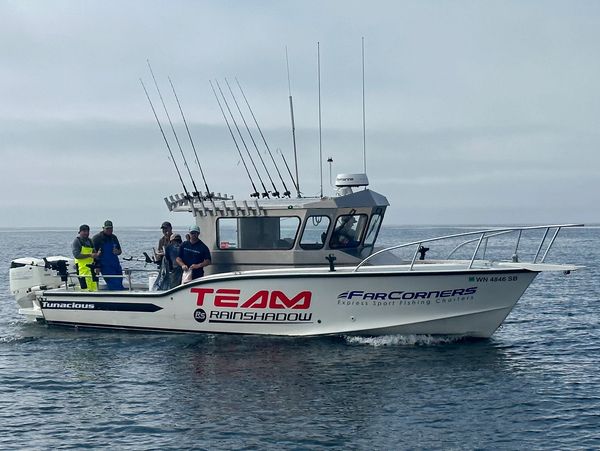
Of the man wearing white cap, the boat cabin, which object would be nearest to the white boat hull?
the man wearing white cap

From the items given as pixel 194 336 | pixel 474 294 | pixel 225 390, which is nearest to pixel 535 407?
pixel 474 294

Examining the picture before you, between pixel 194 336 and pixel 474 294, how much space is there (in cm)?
552

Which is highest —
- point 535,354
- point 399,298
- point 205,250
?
point 205,250

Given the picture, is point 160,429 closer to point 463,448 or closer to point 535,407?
point 463,448

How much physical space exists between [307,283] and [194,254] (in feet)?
8.53

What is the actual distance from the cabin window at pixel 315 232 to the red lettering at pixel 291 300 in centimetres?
140

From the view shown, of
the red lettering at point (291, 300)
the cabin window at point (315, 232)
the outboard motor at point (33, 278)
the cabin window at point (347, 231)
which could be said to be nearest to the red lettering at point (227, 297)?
the red lettering at point (291, 300)

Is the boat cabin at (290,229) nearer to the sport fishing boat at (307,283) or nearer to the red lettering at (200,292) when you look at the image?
the sport fishing boat at (307,283)

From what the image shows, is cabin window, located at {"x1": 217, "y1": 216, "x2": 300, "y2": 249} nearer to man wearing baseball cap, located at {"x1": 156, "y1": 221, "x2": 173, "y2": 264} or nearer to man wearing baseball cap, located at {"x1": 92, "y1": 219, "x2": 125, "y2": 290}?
man wearing baseball cap, located at {"x1": 156, "y1": 221, "x2": 173, "y2": 264}

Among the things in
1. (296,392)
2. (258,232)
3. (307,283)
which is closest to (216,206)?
(258,232)

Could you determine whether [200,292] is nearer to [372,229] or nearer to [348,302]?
[348,302]

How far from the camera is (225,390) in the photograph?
38.3 ft

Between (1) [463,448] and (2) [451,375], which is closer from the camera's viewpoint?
(1) [463,448]

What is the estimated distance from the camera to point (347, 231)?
1570cm
